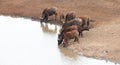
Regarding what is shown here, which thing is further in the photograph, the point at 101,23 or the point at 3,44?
the point at 101,23

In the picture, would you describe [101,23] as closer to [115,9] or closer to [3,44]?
[115,9]

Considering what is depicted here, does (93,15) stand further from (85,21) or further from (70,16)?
(85,21)

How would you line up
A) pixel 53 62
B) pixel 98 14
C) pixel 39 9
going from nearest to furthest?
pixel 53 62 < pixel 98 14 < pixel 39 9

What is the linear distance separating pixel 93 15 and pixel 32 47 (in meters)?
4.99

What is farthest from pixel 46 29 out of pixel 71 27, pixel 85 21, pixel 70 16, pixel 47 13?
pixel 71 27

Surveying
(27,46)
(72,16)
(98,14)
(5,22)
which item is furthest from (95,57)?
(5,22)

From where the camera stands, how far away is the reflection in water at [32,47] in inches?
611

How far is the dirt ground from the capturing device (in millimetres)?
16141

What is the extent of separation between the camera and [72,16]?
1956cm

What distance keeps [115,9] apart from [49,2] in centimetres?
418

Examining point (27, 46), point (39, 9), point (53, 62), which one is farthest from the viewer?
point (39, 9)

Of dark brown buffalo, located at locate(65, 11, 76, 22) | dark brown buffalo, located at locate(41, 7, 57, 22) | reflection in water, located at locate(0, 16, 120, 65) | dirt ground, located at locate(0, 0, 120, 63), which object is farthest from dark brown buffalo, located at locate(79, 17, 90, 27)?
dark brown buffalo, located at locate(41, 7, 57, 22)

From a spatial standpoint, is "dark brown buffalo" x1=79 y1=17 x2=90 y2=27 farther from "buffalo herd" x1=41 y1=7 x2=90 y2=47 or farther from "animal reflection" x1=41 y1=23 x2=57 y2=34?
"animal reflection" x1=41 y1=23 x2=57 y2=34

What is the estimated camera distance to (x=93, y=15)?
2091 centimetres
